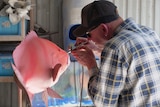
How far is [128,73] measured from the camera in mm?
1118

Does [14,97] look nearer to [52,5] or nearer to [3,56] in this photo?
[3,56]

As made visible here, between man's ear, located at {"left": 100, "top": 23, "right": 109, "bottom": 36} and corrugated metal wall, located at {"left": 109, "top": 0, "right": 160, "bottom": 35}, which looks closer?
man's ear, located at {"left": 100, "top": 23, "right": 109, "bottom": 36}

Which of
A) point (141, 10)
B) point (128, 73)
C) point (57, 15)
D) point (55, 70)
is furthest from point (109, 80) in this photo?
point (141, 10)

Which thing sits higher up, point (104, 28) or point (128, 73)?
point (104, 28)

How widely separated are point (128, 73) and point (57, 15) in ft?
5.19

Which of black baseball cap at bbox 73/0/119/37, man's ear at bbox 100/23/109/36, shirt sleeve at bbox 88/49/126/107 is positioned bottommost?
shirt sleeve at bbox 88/49/126/107

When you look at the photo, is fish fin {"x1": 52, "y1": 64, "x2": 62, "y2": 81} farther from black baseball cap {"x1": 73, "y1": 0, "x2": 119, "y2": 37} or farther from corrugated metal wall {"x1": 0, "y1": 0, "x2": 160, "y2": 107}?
corrugated metal wall {"x1": 0, "y1": 0, "x2": 160, "y2": 107}

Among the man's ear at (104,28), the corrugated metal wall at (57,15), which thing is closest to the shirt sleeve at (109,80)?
the man's ear at (104,28)

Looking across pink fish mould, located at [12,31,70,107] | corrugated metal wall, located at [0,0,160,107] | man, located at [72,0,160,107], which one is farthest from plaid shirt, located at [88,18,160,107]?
corrugated metal wall, located at [0,0,160,107]

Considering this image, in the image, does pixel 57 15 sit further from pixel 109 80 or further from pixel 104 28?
pixel 109 80

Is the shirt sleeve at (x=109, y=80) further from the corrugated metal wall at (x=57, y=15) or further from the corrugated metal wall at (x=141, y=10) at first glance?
the corrugated metal wall at (x=141, y=10)

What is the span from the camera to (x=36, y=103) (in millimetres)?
2164

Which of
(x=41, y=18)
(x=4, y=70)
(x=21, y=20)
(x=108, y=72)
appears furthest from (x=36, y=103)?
(x=108, y=72)

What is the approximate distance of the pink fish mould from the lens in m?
1.01
